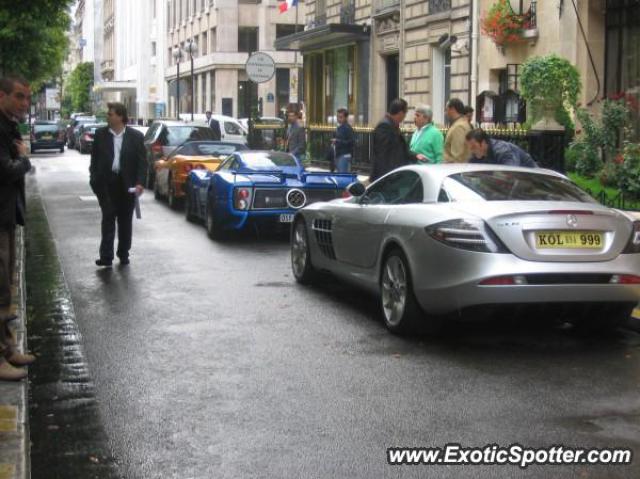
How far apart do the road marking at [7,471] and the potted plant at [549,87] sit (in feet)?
46.3

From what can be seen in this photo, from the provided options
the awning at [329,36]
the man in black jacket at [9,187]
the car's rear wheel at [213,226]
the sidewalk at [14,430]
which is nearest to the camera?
the sidewalk at [14,430]

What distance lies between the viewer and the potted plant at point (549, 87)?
703 inches

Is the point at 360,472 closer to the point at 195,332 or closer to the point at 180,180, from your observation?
the point at 195,332

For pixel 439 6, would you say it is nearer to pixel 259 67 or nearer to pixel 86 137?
pixel 259 67

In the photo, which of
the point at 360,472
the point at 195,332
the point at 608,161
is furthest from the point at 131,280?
the point at 608,161

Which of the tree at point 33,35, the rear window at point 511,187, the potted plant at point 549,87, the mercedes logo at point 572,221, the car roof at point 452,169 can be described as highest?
the tree at point 33,35

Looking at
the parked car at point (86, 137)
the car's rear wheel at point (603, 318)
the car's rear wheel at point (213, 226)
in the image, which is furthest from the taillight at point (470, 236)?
the parked car at point (86, 137)

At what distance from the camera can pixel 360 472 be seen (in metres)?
4.97

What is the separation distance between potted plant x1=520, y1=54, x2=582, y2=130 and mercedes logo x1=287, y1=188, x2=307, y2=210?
4.79 meters

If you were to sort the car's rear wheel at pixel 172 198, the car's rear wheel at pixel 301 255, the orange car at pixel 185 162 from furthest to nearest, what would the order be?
the car's rear wheel at pixel 172 198 < the orange car at pixel 185 162 < the car's rear wheel at pixel 301 255

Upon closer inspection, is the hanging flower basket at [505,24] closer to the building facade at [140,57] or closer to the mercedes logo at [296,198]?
the mercedes logo at [296,198]

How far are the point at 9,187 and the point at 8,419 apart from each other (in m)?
1.68

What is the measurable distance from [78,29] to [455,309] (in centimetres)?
17206

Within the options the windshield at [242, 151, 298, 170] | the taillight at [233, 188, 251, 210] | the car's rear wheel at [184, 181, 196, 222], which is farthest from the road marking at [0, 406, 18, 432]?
the car's rear wheel at [184, 181, 196, 222]
